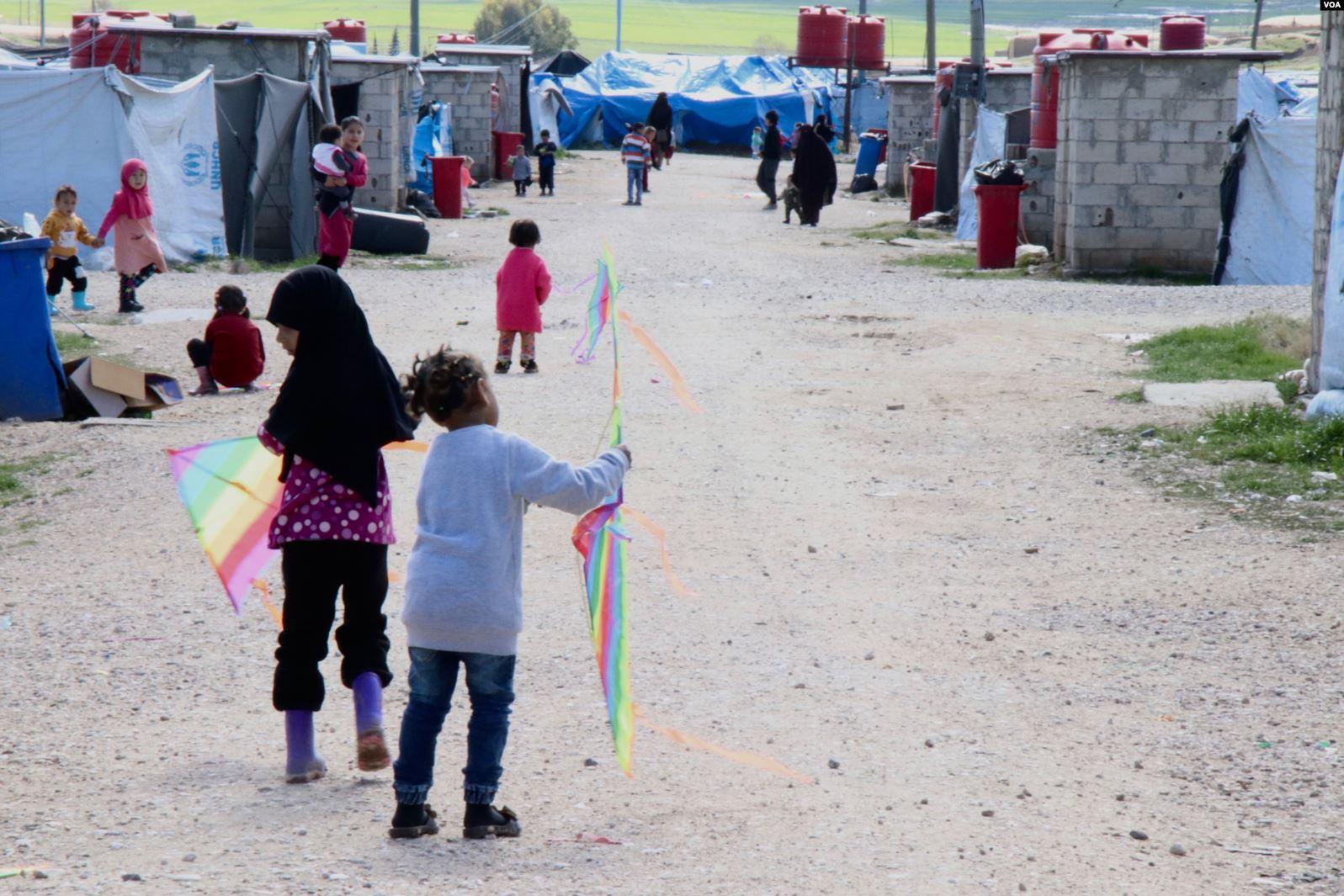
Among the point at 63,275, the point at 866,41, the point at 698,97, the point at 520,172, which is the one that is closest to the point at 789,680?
the point at 63,275

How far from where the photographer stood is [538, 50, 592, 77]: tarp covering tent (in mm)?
55969

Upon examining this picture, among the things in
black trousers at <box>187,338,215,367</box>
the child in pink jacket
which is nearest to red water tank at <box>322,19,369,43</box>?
the child in pink jacket

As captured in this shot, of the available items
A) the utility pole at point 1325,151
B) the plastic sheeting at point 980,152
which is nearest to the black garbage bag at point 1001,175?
the plastic sheeting at point 980,152

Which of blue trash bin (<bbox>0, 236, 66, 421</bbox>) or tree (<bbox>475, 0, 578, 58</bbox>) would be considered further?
tree (<bbox>475, 0, 578, 58</bbox>)

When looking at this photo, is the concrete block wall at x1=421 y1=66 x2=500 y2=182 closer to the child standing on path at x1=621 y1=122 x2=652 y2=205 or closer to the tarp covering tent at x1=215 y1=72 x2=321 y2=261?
the child standing on path at x1=621 y1=122 x2=652 y2=205

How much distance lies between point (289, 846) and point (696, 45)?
12549cm

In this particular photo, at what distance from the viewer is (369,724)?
13.6 ft

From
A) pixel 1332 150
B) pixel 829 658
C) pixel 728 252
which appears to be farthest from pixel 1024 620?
pixel 728 252

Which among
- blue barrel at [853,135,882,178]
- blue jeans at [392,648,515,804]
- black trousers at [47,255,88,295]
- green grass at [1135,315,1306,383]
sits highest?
blue barrel at [853,135,882,178]

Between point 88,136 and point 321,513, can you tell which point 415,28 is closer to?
point 88,136

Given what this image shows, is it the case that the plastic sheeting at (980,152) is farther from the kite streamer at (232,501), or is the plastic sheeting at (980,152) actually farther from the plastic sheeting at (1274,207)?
the kite streamer at (232,501)

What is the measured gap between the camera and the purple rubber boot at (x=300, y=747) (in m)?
4.11

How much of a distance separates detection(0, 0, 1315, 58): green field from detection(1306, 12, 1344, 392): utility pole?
96.3 m

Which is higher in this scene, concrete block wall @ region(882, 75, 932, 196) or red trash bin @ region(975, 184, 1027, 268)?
concrete block wall @ region(882, 75, 932, 196)
